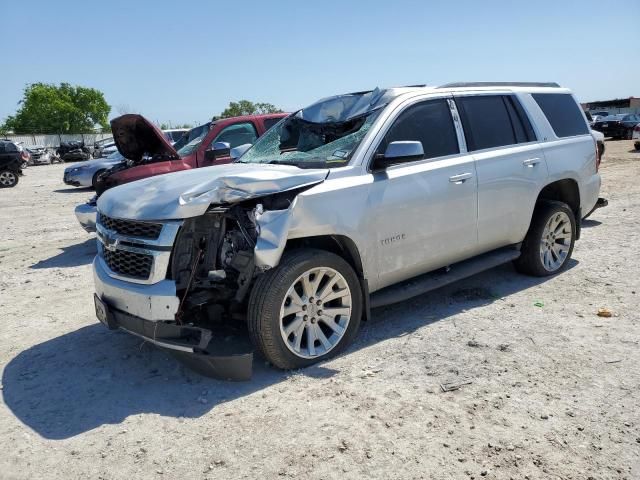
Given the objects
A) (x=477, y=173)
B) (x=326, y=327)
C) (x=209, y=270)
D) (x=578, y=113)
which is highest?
(x=578, y=113)

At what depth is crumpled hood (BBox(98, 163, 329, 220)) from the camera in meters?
3.33

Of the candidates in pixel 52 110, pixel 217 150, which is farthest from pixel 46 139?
pixel 217 150

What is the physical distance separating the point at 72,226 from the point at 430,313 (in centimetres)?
843

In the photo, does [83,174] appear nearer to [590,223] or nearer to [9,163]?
[9,163]

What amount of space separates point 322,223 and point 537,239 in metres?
2.80

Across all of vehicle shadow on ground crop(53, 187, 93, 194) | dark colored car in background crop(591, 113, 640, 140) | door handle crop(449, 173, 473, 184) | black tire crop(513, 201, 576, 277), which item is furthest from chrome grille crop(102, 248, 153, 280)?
dark colored car in background crop(591, 113, 640, 140)

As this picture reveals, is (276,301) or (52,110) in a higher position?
(52,110)

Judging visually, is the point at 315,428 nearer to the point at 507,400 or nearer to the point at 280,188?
the point at 507,400

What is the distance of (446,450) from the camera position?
8.96ft

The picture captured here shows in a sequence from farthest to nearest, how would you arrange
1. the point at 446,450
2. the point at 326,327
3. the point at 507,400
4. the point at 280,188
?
the point at 326,327 < the point at 280,188 < the point at 507,400 < the point at 446,450

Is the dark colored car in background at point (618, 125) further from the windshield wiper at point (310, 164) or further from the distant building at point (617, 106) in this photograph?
the windshield wiper at point (310, 164)

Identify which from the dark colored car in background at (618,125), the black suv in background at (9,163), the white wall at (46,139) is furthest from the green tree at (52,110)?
the dark colored car in background at (618,125)

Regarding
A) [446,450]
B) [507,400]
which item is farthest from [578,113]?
[446,450]

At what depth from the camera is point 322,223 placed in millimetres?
3621
